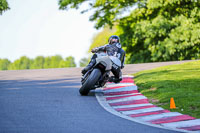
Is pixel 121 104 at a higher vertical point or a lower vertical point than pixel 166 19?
lower

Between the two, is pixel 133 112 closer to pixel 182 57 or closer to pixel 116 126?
pixel 116 126

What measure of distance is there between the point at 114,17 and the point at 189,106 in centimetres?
2384

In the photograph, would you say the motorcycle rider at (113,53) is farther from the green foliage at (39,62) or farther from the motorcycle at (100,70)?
the green foliage at (39,62)

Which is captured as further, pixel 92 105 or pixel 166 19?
pixel 166 19

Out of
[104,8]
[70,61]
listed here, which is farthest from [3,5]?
[70,61]

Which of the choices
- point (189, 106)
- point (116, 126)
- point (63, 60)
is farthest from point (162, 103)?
point (63, 60)

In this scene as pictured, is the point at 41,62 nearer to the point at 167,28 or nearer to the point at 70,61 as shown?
the point at 70,61

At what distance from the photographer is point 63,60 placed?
142 meters

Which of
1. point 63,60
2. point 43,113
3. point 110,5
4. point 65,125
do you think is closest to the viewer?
point 65,125

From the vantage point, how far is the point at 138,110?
28.9 feet

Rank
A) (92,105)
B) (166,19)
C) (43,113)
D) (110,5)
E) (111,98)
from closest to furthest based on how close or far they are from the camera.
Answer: (43,113) → (92,105) → (111,98) → (166,19) → (110,5)

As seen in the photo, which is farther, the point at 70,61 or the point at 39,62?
the point at 39,62

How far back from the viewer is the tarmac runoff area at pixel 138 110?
7167 millimetres

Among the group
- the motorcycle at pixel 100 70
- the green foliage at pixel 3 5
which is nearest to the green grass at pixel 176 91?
the motorcycle at pixel 100 70
